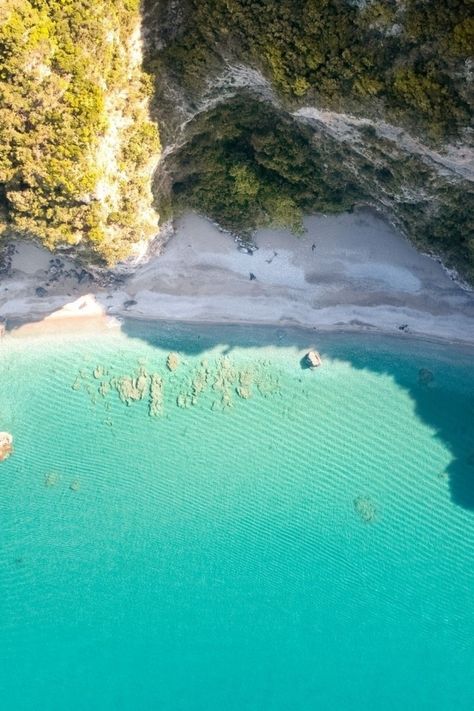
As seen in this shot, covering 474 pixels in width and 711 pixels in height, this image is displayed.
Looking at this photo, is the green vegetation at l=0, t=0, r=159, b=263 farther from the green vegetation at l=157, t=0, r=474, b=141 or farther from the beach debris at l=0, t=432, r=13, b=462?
the beach debris at l=0, t=432, r=13, b=462

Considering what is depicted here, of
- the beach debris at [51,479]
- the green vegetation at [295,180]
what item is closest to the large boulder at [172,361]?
the green vegetation at [295,180]

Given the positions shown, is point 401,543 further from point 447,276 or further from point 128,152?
point 128,152

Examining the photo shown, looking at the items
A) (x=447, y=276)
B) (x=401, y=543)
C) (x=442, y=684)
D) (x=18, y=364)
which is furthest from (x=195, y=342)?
(x=442, y=684)

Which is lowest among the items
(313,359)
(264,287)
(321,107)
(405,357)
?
→ (313,359)

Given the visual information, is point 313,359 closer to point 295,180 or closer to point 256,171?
point 295,180

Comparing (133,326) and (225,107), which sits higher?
(225,107)

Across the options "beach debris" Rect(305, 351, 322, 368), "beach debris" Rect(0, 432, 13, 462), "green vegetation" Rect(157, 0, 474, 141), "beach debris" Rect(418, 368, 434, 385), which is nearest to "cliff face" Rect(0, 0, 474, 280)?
"green vegetation" Rect(157, 0, 474, 141)

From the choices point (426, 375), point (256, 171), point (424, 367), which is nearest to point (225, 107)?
point (256, 171)
